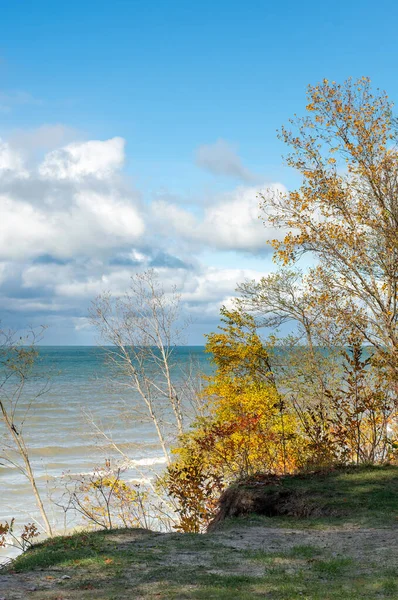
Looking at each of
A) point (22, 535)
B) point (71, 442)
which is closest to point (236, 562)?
point (22, 535)

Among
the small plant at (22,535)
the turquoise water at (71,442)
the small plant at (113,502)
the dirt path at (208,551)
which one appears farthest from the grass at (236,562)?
the turquoise water at (71,442)

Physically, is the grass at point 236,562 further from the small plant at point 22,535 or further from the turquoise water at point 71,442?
the turquoise water at point 71,442

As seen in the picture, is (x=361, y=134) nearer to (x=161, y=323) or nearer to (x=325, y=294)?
A: (x=325, y=294)

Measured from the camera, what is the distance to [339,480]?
32.2 ft

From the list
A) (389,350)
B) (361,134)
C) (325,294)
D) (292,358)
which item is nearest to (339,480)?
(389,350)

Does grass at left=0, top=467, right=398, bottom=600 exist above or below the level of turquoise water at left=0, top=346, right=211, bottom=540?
above

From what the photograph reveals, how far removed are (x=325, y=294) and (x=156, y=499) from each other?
1059 centimetres

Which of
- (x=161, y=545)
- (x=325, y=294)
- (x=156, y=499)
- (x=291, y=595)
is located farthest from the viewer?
(x=156, y=499)

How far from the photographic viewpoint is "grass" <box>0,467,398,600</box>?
16.2 ft

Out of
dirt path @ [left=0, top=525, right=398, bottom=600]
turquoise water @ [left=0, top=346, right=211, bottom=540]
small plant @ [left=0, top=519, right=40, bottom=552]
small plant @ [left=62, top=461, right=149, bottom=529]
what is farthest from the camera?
turquoise water @ [left=0, top=346, right=211, bottom=540]

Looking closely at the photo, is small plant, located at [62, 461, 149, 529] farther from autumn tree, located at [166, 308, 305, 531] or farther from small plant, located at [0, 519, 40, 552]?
autumn tree, located at [166, 308, 305, 531]

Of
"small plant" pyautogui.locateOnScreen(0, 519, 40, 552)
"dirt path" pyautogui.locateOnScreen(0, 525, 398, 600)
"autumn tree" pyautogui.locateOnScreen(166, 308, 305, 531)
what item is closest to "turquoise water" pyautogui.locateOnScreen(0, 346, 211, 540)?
"autumn tree" pyautogui.locateOnScreen(166, 308, 305, 531)

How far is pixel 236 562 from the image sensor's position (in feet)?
19.4

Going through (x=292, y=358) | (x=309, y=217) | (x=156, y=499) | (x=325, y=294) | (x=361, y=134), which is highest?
(x=361, y=134)
